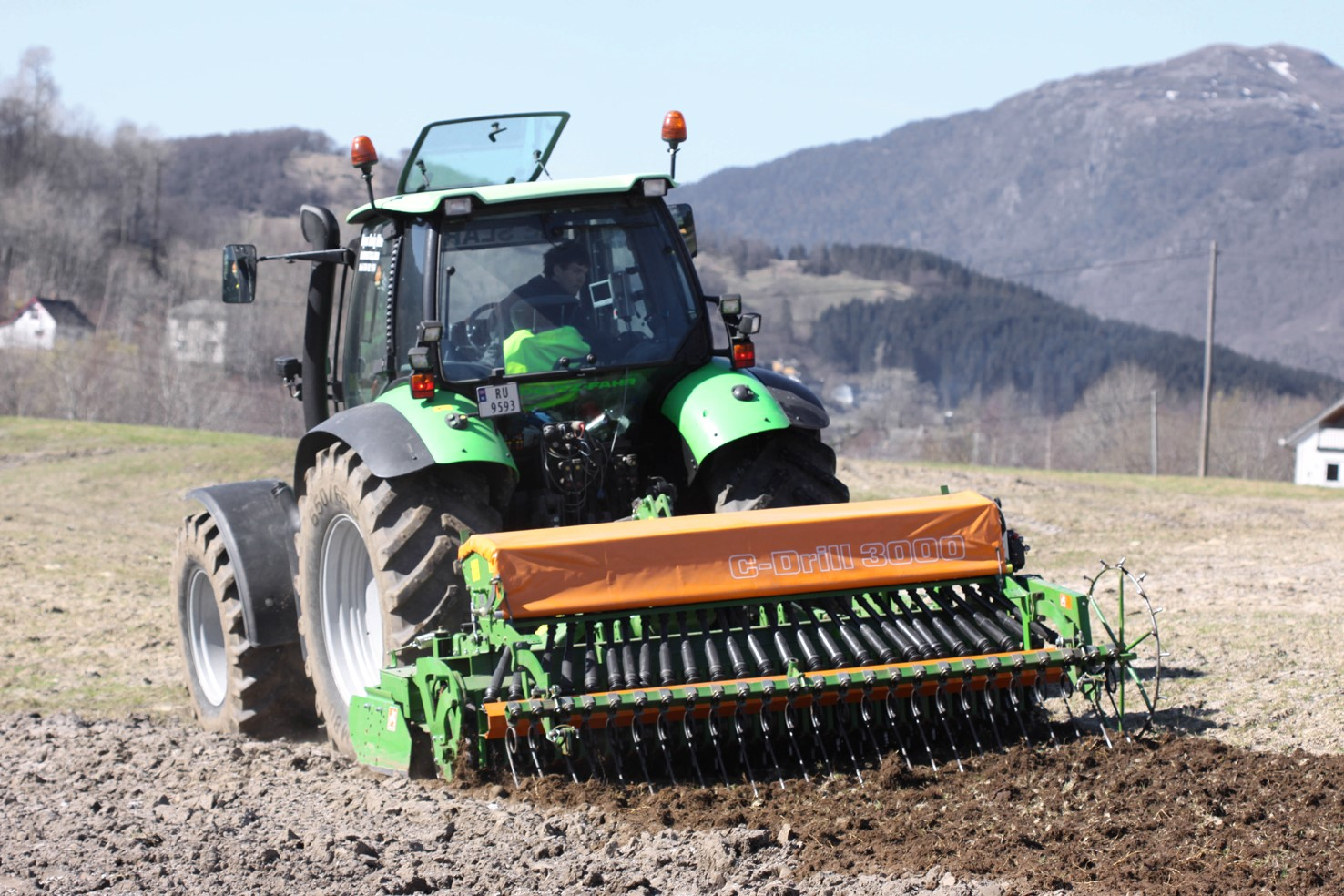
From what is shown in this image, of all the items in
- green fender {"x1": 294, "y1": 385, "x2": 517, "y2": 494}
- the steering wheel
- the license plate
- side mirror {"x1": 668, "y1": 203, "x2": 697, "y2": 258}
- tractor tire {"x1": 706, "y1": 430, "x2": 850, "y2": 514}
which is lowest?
tractor tire {"x1": 706, "y1": 430, "x2": 850, "y2": 514}

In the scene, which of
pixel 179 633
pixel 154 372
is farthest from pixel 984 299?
pixel 179 633

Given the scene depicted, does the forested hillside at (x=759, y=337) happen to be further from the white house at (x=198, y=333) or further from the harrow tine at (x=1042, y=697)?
the harrow tine at (x=1042, y=697)

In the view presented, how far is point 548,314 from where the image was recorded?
6.08 meters

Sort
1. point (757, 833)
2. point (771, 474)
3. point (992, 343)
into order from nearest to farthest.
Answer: point (757, 833) → point (771, 474) → point (992, 343)

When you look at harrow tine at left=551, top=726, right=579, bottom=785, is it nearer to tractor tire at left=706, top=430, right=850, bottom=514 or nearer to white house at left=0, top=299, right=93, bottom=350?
tractor tire at left=706, top=430, right=850, bottom=514

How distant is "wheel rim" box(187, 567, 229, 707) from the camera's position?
7340 millimetres

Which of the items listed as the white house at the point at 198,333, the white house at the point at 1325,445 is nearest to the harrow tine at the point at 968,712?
the white house at the point at 1325,445

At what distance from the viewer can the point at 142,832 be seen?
4836 millimetres

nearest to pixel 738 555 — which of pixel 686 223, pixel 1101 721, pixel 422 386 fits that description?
pixel 1101 721

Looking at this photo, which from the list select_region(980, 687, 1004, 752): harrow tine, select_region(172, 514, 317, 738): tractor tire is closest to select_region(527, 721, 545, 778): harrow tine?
select_region(980, 687, 1004, 752): harrow tine

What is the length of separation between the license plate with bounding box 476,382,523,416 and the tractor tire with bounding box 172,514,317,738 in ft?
5.65

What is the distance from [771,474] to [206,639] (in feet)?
10.6

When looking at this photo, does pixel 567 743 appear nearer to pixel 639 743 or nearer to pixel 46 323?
pixel 639 743

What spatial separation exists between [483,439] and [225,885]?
6.19 feet
